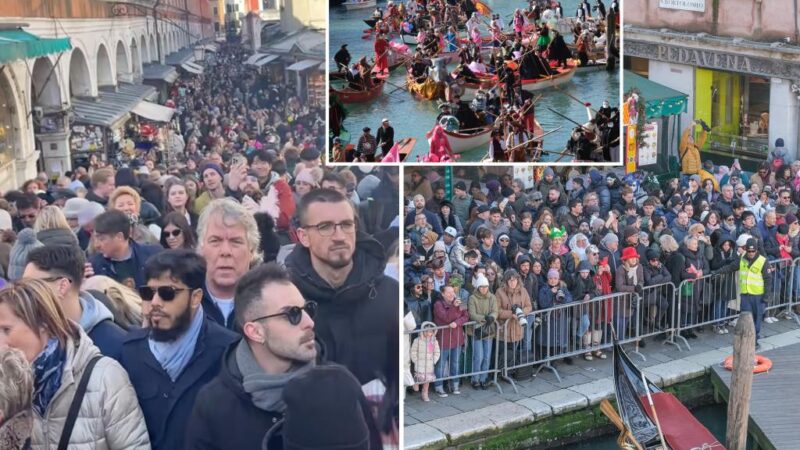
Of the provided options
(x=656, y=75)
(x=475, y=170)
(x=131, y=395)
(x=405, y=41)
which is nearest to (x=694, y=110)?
(x=656, y=75)

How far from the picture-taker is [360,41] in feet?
29.1

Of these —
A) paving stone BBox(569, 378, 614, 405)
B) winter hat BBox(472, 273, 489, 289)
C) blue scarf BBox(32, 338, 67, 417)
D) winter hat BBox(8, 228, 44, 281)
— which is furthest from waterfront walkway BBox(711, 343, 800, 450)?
winter hat BBox(8, 228, 44, 281)

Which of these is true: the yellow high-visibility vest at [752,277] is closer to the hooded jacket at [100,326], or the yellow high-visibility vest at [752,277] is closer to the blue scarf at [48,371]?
the hooded jacket at [100,326]

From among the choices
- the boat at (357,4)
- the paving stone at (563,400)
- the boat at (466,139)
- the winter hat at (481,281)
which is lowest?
the paving stone at (563,400)

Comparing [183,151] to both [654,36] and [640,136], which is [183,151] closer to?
[640,136]

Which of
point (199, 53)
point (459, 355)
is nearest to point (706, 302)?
point (459, 355)

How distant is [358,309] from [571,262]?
3.17 metres

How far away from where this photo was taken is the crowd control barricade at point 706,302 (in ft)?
40.7

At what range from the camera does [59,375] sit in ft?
27.7

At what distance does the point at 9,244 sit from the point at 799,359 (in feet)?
20.2


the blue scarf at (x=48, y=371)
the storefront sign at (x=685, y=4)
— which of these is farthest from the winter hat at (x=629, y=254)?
the storefront sign at (x=685, y=4)

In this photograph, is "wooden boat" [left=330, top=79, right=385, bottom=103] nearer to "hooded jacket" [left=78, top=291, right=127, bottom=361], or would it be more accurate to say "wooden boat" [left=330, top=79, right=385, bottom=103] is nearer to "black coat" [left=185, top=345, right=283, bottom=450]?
"black coat" [left=185, top=345, right=283, bottom=450]

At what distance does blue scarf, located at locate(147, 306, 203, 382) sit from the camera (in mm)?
8617

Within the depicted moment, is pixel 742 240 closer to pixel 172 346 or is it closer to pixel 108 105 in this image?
pixel 172 346
